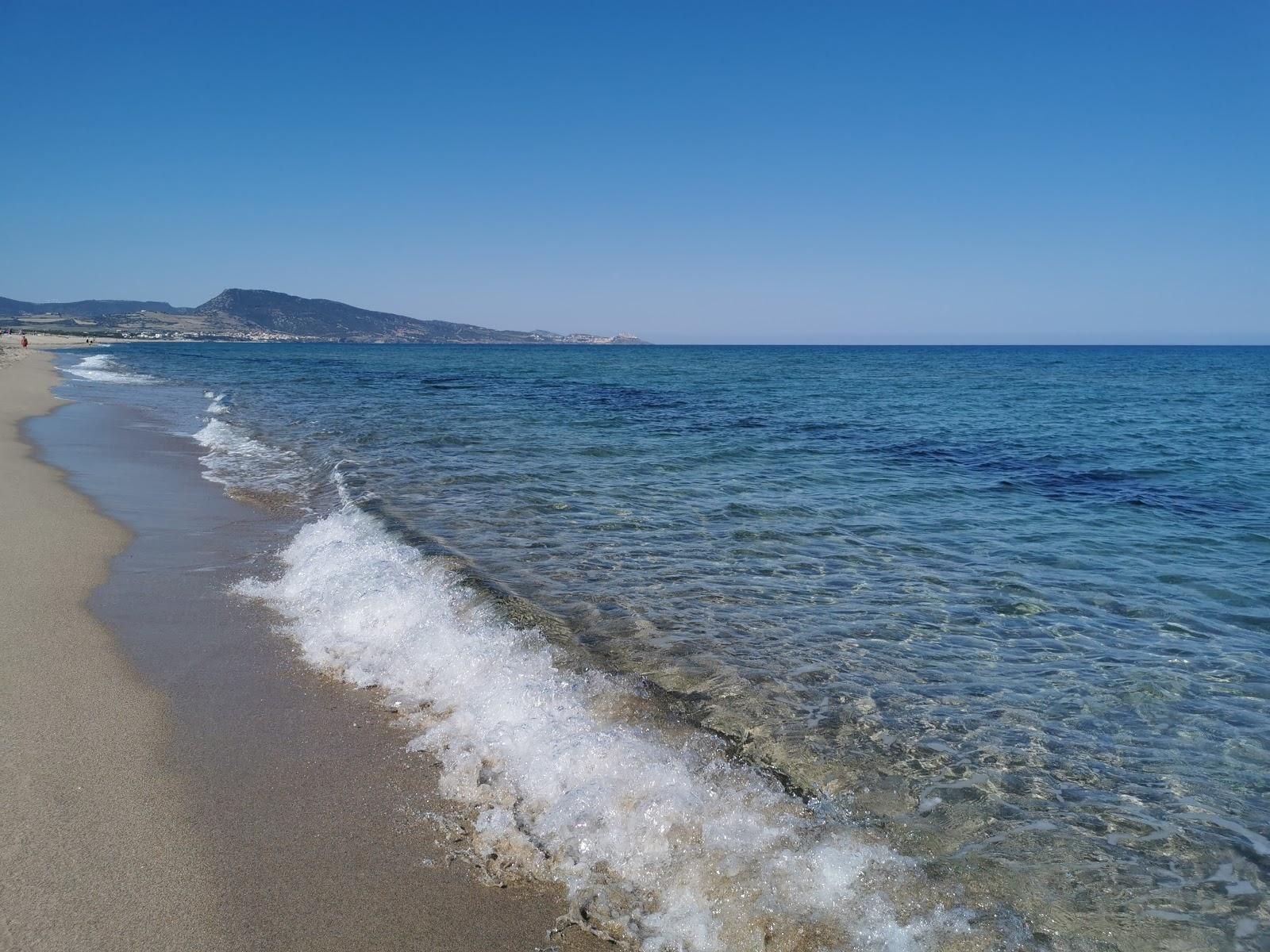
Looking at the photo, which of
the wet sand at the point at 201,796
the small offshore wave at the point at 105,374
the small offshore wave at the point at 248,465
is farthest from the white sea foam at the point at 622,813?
the small offshore wave at the point at 105,374

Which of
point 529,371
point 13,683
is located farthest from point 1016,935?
point 529,371

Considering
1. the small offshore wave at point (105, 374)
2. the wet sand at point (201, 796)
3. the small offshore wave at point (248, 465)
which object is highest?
the small offshore wave at point (105, 374)

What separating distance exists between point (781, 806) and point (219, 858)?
271cm

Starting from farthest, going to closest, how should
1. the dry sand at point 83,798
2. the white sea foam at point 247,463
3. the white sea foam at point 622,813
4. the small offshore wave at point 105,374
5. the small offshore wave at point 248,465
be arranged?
1. the small offshore wave at point 105,374
2. the white sea foam at point 247,463
3. the small offshore wave at point 248,465
4. the white sea foam at point 622,813
5. the dry sand at point 83,798

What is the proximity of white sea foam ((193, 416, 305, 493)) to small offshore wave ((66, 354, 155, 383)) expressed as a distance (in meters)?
25.9

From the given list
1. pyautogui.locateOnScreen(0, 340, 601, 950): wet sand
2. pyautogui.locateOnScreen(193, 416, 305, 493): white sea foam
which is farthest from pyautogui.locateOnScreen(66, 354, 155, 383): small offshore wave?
pyautogui.locateOnScreen(0, 340, 601, 950): wet sand

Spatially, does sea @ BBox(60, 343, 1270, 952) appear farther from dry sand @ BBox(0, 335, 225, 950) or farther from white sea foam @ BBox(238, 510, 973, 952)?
dry sand @ BBox(0, 335, 225, 950)

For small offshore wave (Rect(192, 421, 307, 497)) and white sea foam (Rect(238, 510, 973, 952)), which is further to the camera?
small offshore wave (Rect(192, 421, 307, 497))

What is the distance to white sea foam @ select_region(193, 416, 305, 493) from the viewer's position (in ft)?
42.4

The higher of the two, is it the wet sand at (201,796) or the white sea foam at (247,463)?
the white sea foam at (247,463)

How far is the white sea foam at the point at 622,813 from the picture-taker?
10.4 ft

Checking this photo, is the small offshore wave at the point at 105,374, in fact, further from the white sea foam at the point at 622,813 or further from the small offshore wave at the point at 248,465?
the white sea foam at the point at 622,813

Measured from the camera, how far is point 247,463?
49.4 ft

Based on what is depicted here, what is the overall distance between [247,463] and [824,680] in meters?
13.3
